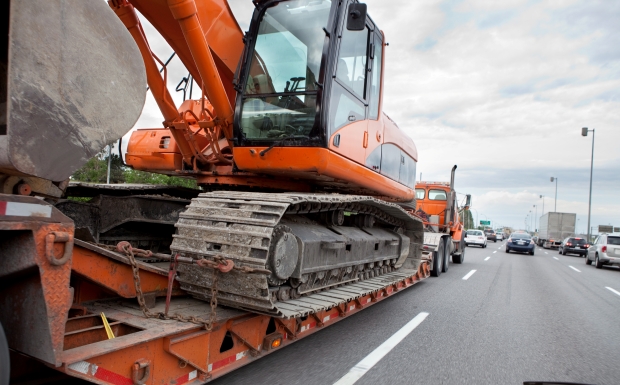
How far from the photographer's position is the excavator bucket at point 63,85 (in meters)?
2.04

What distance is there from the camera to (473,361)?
189 inches

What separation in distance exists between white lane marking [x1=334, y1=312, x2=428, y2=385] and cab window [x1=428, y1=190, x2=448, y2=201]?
35.5 ft

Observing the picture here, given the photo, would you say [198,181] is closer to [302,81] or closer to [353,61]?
[302,81]

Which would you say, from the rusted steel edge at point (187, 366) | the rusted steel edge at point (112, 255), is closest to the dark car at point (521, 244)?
the rusted steel edge at point (187, 366)

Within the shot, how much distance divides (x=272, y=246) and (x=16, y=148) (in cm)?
198

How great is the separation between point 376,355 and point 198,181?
286 centimetres

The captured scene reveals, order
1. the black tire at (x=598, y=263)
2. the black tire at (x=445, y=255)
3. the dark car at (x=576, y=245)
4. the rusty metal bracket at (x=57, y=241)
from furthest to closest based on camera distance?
the dark car at (x=576, y=245)
the black tire at (x=598, y=263)
the black tire at (x=445, y=255)
the rusty metal bracket at (x=57, y=241)

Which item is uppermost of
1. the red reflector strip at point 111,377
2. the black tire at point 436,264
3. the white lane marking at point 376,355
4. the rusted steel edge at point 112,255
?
the rusted steel edge at point 112,255

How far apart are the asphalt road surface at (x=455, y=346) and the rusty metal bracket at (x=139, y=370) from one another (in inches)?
41.7

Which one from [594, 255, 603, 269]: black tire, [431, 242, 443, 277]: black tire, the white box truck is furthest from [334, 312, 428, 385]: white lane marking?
the white box truck

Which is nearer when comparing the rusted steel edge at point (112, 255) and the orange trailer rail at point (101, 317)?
the orange trailer rail at point (101, 317)

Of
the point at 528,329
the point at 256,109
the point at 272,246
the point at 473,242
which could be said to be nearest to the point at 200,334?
the point at 272,246

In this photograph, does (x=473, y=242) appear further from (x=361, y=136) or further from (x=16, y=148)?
(x=16, y=148)

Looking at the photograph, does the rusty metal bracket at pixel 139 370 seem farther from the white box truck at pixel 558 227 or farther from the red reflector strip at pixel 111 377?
the white box truck at pixel 558 227
